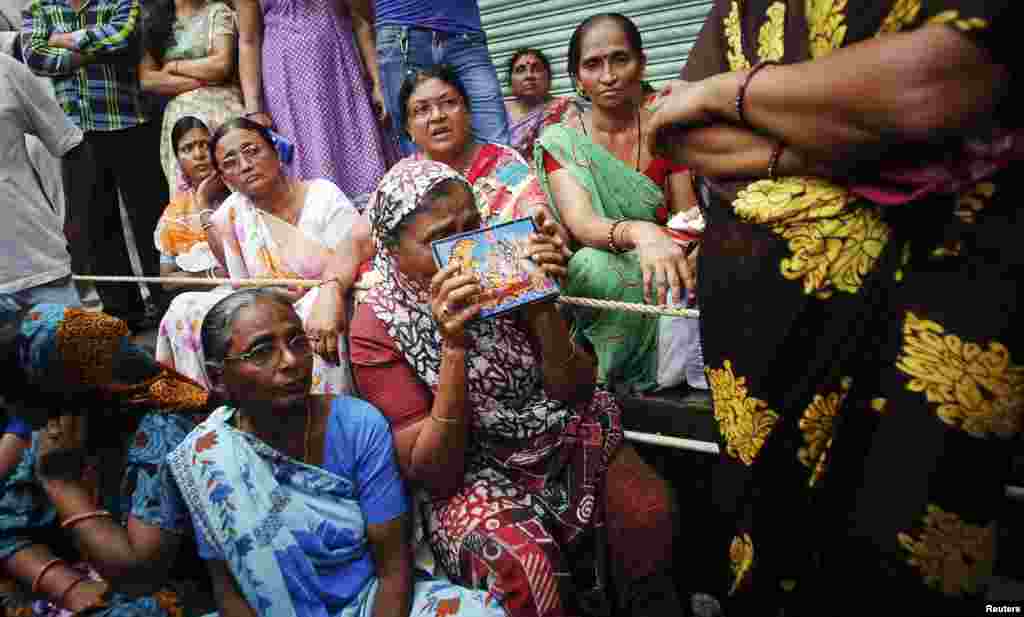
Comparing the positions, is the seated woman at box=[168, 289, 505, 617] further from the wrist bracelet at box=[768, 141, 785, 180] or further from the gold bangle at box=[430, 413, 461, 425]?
the wrist bracelet at box=[768, 141, 785, 180]

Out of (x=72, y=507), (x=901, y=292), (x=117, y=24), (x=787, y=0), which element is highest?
(x=117, y=24)

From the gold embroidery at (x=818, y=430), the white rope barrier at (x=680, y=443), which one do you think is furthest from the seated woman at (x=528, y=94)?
the gold embroidery at (x=818, y=430)

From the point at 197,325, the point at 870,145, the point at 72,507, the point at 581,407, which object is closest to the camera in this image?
the point at 870,145

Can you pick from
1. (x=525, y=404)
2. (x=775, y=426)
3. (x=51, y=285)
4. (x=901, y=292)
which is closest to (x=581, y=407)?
(x=525, y=404)

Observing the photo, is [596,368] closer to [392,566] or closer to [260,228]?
[392,566]

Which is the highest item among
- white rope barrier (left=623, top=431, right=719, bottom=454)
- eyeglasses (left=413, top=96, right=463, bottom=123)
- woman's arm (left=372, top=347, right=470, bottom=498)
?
eyeglasses (left=413, top=96, right=463, bottom=123)

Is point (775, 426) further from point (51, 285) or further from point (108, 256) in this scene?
point (108, 256)

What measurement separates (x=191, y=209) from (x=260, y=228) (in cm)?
117

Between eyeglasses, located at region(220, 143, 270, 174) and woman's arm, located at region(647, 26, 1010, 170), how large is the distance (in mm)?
2707

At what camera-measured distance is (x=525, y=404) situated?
6.55ft

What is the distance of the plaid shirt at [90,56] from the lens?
166 inches

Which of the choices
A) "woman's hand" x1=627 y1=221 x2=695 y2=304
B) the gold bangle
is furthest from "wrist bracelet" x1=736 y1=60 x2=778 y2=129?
the gold bangle

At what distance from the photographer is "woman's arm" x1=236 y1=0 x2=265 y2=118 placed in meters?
4.20

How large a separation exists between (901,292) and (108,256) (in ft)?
16.2
